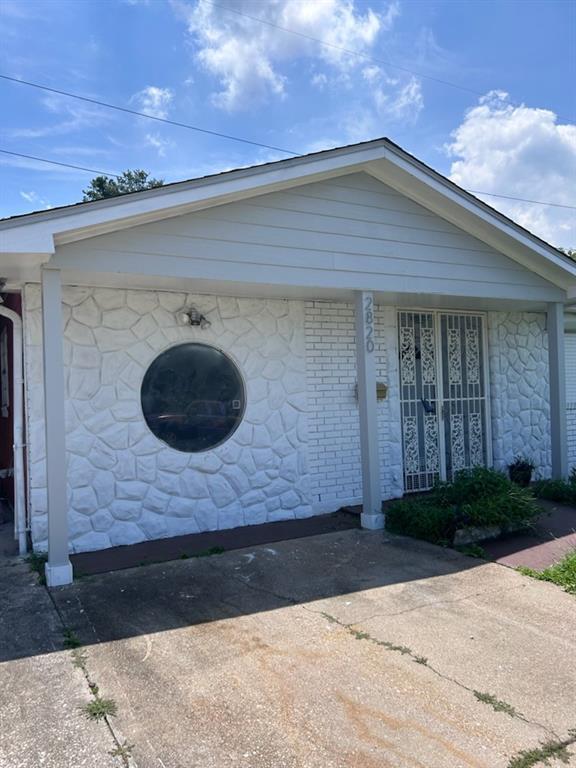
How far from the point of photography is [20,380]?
19.9 ft

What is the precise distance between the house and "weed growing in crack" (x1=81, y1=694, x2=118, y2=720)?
195 cm

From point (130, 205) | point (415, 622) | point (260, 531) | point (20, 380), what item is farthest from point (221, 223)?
point (415, 622)

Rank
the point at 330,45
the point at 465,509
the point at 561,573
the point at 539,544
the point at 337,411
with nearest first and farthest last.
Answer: the point at 561,573, the point at 539,544, the point at 465,509, the point at 337,411, the point at 330,45

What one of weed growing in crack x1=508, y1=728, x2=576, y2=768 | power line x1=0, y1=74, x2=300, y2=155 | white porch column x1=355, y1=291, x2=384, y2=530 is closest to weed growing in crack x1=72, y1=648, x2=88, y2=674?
weed growing in crack x1=508, y1=728, x2=576, y2=768

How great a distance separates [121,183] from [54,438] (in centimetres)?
2922

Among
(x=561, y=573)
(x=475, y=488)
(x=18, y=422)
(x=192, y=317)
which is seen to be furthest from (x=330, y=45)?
(x=561, y=573)

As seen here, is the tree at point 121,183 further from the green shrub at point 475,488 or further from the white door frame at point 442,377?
the green shrub at point 475,488

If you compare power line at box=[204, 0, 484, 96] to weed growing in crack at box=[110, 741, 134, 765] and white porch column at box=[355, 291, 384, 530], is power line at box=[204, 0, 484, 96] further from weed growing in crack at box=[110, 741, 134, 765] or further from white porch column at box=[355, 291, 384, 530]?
weed growing in crack at box=[110, 741, 134, 765]

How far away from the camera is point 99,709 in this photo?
9.91 ft

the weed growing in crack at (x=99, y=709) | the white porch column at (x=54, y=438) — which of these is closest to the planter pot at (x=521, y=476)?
the white porch column at (x=54, y=438)

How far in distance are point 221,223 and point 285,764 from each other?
447 cm

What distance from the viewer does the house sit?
5184 mm

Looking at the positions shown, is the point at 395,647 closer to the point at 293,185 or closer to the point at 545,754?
the point at 545,754

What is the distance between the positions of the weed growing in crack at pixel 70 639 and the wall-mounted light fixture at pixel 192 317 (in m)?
3.42
